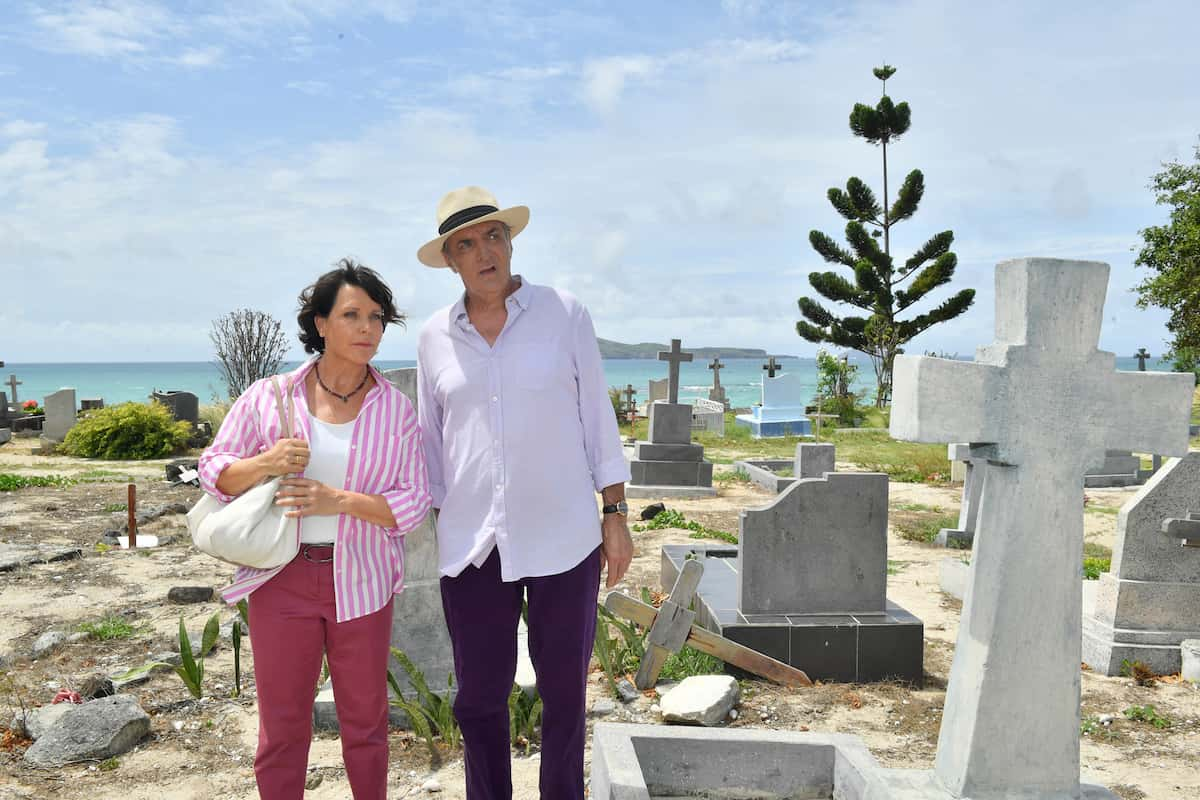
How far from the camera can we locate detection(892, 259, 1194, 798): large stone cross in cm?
237

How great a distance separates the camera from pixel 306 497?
7.74 ft

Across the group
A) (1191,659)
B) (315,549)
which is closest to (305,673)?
(315,549)

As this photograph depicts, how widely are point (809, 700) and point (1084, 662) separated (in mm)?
1815

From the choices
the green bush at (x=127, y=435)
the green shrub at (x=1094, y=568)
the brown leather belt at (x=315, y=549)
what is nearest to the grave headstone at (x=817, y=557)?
the green shrub at (x=1094, y=568)

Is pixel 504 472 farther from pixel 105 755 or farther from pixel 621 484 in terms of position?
pixel 105 755

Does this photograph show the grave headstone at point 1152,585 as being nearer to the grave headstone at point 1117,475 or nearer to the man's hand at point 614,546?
the man's hand at point 614,546

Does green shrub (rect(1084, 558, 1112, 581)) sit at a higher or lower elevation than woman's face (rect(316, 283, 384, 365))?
lower

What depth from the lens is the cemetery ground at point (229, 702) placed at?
11.3ft

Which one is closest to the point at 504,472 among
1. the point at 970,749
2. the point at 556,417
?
the point at 556,417

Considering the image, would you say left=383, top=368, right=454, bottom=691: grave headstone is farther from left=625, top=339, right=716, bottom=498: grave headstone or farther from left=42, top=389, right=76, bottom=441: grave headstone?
left=42, top=389, right=76, bottom=441: grave headstone

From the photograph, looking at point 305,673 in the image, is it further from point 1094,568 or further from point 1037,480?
point 1094,568

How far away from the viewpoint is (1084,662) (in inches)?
201

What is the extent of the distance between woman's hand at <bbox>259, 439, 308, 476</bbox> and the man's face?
0.62 m

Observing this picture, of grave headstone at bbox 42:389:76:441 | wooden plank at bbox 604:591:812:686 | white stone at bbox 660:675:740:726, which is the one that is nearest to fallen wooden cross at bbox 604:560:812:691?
wooden plank at bbox 604:591:812:686
